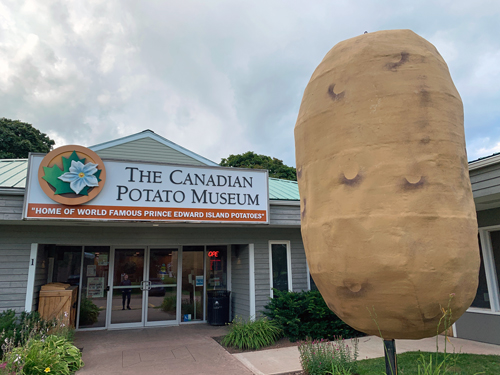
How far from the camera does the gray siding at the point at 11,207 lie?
722 centimetres

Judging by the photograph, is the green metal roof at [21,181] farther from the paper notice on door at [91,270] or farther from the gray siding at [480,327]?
the gray siding at [480,327]

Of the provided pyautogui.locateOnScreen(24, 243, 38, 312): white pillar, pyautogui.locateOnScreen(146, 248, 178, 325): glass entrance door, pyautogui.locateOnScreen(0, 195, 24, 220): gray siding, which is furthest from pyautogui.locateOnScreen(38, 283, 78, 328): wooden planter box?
pyautogui.locateOnScreen(146, 248, 178, 325): glass entrance door

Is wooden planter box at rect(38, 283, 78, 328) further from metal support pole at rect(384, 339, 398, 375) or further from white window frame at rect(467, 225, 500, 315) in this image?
white window frame at rect(467, 225, 500, 315)

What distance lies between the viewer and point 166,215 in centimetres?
799

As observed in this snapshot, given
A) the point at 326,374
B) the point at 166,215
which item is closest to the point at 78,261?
the point at 166,215

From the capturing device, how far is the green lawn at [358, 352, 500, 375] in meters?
5.68

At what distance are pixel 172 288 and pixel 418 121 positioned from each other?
10.2 metres

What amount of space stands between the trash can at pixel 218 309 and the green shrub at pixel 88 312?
318 centimetres

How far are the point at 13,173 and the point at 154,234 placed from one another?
149 inches

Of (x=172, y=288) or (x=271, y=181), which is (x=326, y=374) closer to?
(x=172, y=288)

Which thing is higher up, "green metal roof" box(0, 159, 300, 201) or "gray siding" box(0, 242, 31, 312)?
"green metal roof" box(0, 159, 300, 201)

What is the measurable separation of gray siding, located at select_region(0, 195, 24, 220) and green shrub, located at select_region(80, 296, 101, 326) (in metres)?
3.79

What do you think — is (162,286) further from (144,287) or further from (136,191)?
(136,191)

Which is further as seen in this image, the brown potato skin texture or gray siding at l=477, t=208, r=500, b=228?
gray siding at l=477, t=208, r=500, b=228
